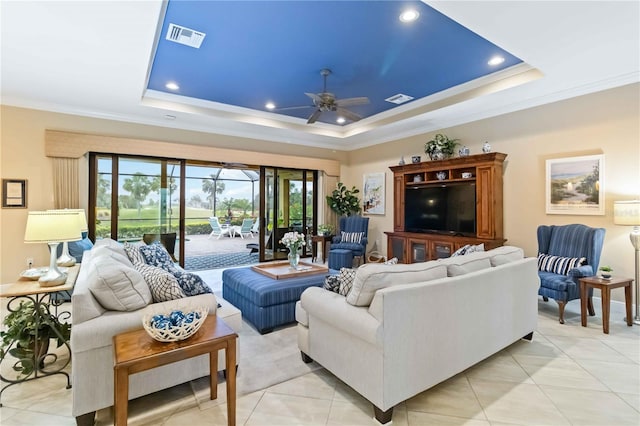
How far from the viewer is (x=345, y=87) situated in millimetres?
4676

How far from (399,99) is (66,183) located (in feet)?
18.2

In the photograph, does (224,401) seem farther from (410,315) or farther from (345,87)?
(345,87)

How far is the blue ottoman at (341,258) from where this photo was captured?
607 cm

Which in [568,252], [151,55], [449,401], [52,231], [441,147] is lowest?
[449,401]

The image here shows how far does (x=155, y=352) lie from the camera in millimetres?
1587

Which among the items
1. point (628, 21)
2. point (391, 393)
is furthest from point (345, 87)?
point (391, 393)

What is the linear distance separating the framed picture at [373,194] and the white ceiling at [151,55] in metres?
1.65

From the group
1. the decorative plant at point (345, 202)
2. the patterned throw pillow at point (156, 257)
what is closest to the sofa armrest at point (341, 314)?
the patterned throw pillow at point (156, 257)

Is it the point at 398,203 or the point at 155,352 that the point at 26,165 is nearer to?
the point at 155,352

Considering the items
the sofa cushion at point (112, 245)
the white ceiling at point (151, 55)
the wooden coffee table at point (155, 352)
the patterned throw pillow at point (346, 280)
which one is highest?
the white ceiling at point (151, 55)

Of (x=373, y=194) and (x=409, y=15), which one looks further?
(x=373, y=194)

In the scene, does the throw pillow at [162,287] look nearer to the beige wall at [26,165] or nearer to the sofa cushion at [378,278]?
the sofa cushion at [378,278]

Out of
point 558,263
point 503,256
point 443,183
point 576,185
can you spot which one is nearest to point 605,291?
point 558,263

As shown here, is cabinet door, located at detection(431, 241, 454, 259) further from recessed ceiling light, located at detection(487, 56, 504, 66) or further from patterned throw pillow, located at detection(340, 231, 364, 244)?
recessed ceiling light, located at detection(487, 56, 504, 66)
